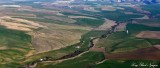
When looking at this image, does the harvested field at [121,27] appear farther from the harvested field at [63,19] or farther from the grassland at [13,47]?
the grassland at [13,47]

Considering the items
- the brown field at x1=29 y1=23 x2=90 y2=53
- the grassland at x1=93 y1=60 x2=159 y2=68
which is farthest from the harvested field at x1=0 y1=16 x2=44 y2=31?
the grassland at x1=93 y1=60 x2=159 y2=68

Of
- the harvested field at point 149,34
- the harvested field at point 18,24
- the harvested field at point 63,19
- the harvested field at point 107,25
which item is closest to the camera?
the harvested field at point 149,34

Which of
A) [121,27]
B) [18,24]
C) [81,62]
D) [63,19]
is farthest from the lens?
[63,19]

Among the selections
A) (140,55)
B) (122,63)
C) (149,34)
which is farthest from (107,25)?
(122,63)

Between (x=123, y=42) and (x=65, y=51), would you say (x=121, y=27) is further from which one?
(x=65, y=51)

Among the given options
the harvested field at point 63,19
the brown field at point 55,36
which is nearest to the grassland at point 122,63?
the brown field at point 55,36

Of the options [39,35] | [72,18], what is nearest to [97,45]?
[39,35]
